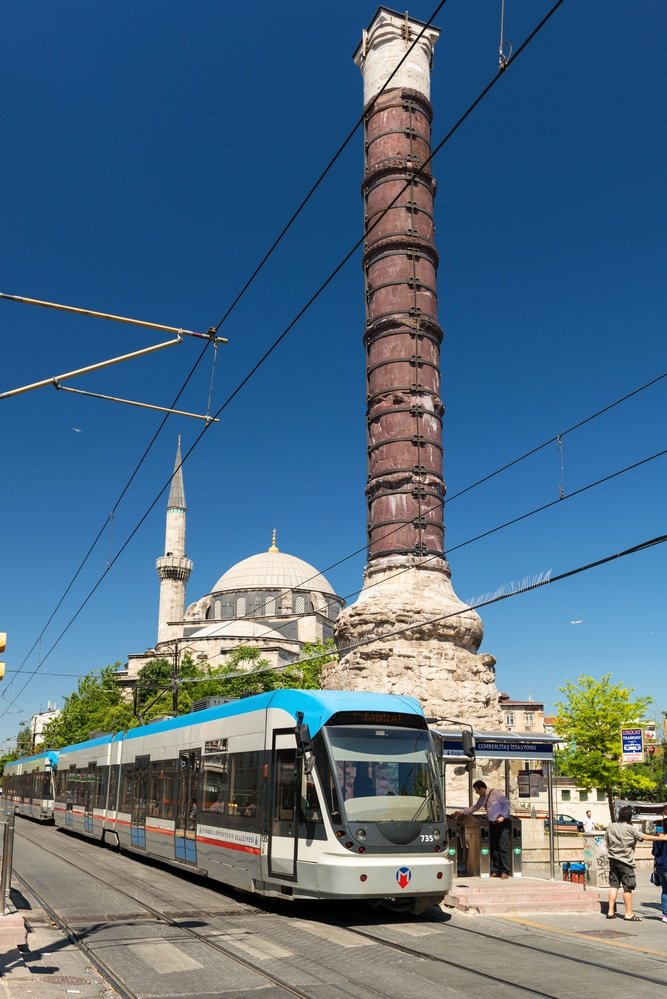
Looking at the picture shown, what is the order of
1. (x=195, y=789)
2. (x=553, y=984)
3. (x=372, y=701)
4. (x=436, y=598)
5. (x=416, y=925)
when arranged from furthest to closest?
(x=436, y=598) → (x=195, y=789) → (x=372, y=701) → (x=416, y=925) → (x=553, y=984)

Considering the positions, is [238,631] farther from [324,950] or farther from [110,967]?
[110,967]

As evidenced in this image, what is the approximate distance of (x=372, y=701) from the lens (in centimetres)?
1210

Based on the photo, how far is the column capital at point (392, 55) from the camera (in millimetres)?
41438

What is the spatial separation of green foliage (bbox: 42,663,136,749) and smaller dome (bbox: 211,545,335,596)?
24.9m

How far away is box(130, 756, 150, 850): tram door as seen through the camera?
18812 mm

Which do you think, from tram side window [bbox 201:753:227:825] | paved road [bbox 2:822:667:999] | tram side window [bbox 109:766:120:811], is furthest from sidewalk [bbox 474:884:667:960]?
tram side window [bbox 109:766:120:811]

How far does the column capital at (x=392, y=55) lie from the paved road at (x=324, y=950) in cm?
3746

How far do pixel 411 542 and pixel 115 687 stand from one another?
53.6 metres

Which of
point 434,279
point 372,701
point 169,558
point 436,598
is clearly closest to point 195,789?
point 372,701

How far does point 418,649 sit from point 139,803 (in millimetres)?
15348

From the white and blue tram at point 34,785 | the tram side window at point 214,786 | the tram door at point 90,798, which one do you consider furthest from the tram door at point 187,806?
the white and blue tram at point 34,785

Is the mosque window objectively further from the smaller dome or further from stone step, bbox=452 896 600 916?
stone step, bbox=452 896 600 916

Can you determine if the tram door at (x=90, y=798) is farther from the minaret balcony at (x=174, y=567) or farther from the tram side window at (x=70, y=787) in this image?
the minaret balcony at (x=174, y=567)

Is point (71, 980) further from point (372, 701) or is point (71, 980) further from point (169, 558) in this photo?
point (169, 558)
